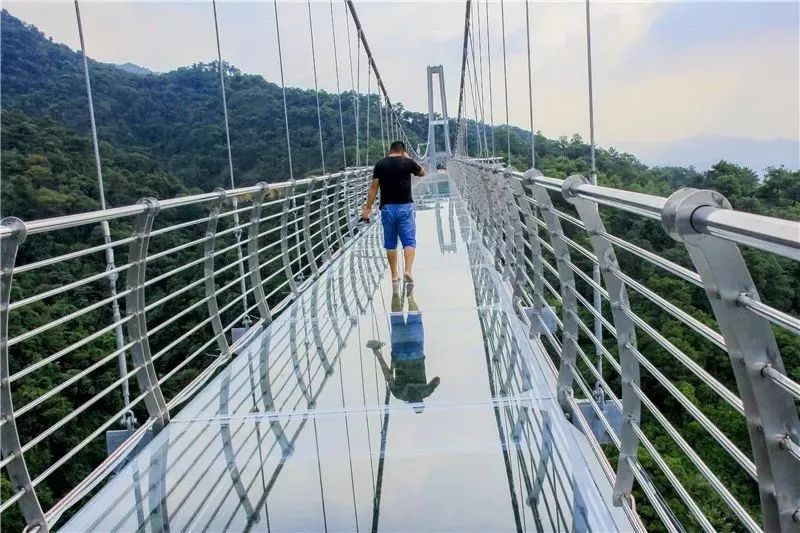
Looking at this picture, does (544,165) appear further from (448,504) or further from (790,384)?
(790,384)

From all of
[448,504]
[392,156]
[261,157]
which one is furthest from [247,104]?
[448,504]

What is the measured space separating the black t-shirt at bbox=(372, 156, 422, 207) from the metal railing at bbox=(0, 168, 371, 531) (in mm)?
701

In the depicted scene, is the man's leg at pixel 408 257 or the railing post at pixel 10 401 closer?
the railing post at pixel 10 401

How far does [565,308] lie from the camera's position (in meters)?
2.84

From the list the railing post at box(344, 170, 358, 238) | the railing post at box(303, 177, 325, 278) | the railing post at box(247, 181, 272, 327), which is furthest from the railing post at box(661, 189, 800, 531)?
the railing post at box(344, 170, 358, 238)

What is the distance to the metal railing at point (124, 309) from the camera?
6.44 feet

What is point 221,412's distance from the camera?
2980 millimetres

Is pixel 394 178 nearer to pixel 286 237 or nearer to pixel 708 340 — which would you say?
pixel 286 237

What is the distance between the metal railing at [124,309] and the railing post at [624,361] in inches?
55.6

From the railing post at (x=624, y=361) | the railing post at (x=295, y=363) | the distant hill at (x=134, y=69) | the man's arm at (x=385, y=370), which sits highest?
the distant hill at (x=134, y=69)

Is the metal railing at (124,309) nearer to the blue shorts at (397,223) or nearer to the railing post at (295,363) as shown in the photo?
the railing post at (295,363)

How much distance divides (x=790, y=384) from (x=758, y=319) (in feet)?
0.46

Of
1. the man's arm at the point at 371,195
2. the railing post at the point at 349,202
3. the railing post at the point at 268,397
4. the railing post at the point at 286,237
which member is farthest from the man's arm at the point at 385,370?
the railing post at the point at 349,202

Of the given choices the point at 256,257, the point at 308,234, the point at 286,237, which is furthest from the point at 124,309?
the point at 256,257
